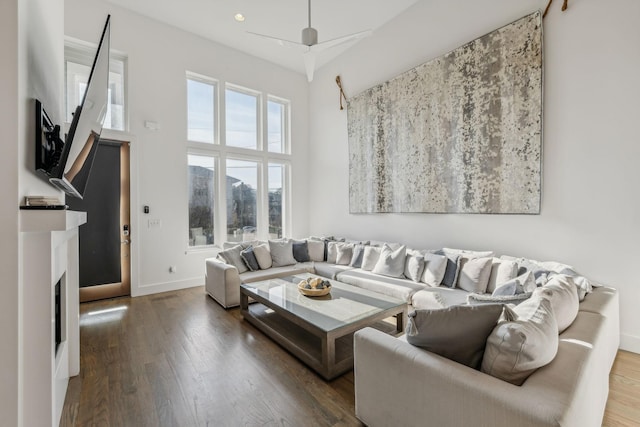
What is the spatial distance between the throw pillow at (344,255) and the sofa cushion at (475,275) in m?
1.74

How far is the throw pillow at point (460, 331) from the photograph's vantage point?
1.34 m

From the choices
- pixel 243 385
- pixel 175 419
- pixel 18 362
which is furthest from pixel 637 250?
pixel 18 362

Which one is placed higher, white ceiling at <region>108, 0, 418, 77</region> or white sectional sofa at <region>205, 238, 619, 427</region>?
white ceiling at <region>108, 0, 418, 77</region>

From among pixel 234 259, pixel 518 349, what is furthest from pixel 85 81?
pixel 518 349

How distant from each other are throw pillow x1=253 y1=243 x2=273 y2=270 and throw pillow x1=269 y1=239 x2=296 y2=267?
93mm

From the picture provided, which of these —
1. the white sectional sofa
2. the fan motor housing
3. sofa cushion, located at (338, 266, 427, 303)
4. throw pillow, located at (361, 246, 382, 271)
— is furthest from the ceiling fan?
the white sectional sofa

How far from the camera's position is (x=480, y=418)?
3.81ft

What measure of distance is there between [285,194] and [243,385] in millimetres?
4406

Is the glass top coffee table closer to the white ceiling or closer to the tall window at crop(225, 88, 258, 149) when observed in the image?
the tall window at crop(225, 88, 258, 149)

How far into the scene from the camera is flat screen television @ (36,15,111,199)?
54.6 inches

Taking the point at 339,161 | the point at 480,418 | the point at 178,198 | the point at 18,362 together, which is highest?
the point at 339,161

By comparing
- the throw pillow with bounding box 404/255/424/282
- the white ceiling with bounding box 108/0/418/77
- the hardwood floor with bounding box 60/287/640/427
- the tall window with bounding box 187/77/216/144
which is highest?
the white ceiling with bounding box 108/0/418/77

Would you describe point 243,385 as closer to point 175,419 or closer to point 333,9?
point 175,419

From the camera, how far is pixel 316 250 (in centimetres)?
489
